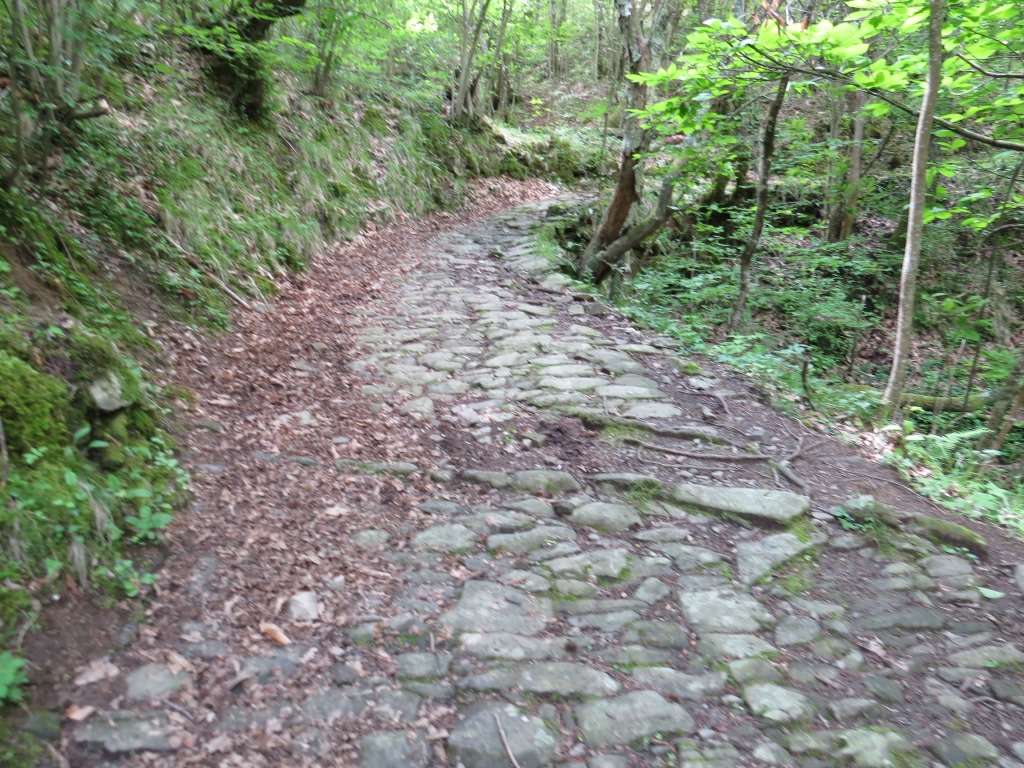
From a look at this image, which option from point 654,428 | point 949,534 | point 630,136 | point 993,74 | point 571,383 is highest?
point 993,74

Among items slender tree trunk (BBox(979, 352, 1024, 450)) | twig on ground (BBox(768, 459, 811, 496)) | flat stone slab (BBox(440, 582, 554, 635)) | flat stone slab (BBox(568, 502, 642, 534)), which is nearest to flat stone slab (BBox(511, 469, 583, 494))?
flat stone slab (BBox(568, 502, 642, 534))

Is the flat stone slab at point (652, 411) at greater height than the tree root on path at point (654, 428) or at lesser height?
greater

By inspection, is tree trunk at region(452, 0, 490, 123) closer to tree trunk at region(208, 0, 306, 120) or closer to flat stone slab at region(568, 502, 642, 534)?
tree trunk at region(208, 0, 306, 120)

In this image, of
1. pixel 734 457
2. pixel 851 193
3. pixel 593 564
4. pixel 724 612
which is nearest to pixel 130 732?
pixel 593 564

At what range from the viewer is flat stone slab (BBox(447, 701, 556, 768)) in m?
2.31

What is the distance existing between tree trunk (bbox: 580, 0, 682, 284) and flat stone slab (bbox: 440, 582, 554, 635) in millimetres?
6332

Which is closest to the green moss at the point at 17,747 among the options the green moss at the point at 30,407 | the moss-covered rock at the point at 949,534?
the green moss at the point at 30,407

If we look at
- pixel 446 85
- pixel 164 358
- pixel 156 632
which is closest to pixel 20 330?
pixel 164 358

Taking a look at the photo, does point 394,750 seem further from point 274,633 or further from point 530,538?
point 530,538

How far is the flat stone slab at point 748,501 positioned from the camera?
3920 mm

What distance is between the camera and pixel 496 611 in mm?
3072

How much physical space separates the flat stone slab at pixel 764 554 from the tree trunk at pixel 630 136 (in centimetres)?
572

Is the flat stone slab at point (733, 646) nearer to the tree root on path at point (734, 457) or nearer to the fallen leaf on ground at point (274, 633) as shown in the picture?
the tree root on path at point (734, 457)

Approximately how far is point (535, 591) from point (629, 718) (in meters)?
0.83
